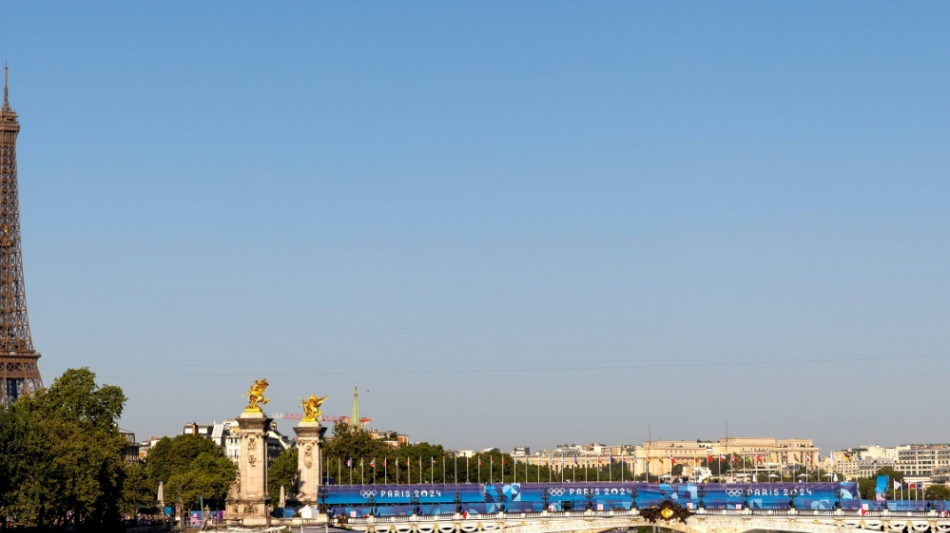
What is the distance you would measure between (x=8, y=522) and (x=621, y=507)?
4586cm

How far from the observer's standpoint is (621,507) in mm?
131000

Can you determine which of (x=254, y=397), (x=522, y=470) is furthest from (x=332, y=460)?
(x=254, y=397)

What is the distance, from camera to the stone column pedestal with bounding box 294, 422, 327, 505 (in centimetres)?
12888

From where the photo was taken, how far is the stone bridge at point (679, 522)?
4747 inches

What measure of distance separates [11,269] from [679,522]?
270ft

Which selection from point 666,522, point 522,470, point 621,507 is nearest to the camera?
point 666,522

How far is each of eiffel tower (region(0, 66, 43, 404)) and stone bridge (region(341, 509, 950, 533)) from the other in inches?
2426

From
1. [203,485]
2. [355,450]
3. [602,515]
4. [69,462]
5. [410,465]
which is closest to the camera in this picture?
[69,462]

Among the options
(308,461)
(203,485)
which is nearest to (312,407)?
(308,461)

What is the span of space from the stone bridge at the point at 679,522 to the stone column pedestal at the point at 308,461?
758 centimetres

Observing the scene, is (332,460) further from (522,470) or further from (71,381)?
(71,381)

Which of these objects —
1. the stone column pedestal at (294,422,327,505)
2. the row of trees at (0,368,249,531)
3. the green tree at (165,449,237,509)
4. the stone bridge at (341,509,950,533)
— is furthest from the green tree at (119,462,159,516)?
the green tree at (165,449,237,509)

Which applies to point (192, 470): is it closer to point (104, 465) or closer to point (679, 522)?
point (104, 465)

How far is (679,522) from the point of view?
122375 mm
